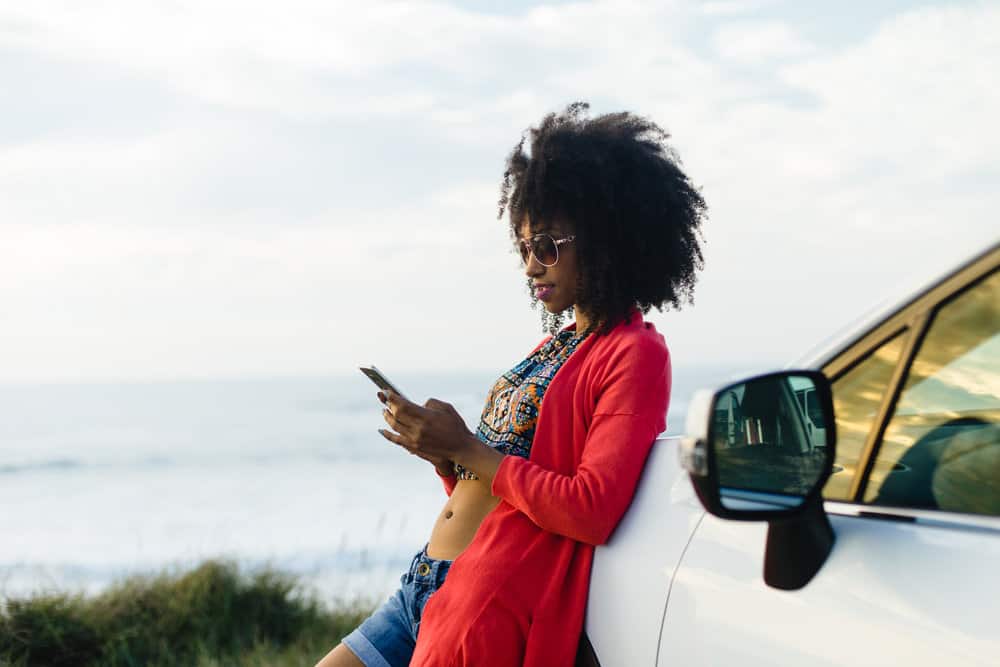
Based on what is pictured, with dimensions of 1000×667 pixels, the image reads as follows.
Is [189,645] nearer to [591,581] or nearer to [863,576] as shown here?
[591,581]

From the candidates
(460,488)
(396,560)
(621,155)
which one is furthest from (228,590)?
(396,560)

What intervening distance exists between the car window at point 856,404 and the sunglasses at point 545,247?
40.8 inches

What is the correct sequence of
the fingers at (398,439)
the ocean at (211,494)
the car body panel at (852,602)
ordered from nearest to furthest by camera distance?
the car body panel at (852,602) → the fingers at (398,439) → the ocean at (211,494)

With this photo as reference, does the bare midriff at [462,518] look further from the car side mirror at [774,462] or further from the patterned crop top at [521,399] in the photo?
the car side mirror at [774,462]

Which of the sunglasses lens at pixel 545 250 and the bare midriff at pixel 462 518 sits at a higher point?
the sunglasses lens at pixel 545 250

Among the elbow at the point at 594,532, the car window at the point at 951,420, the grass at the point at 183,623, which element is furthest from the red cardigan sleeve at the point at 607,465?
the grass at the point at 183,623

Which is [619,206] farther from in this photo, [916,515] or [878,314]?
[916,515]

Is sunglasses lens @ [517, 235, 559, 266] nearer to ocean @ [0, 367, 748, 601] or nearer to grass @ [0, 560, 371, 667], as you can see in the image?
ocean @ [0, 367, 748, 601]

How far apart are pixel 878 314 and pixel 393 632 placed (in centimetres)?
152

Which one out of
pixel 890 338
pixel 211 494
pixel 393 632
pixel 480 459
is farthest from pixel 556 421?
pixel 211 494

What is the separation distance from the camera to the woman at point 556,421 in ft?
6.70

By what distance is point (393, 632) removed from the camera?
8.46 feet

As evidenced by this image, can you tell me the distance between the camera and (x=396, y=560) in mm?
10977

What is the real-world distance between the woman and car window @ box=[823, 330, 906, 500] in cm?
52
